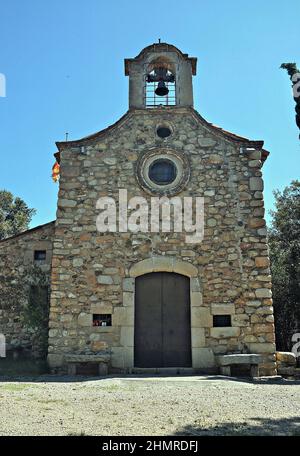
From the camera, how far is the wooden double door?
9.86 m

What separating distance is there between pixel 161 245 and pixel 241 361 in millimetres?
3164

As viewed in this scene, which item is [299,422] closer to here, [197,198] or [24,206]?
[197,198]

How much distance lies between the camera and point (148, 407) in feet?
17.8

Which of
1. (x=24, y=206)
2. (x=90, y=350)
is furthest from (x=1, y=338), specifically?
(x=24, y=206)

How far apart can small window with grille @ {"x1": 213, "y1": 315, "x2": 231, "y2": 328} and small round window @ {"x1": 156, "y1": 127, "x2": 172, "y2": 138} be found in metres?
4.73

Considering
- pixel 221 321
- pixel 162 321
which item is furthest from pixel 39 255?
pixel 221 321

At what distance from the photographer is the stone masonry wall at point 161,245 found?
32.3ft

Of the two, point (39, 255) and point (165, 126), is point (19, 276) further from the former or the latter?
point (165, 126)

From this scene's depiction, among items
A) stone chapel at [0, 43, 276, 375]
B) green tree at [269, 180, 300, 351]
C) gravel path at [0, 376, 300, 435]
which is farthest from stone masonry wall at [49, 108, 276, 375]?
green tree at [269, 180, 300, 351]

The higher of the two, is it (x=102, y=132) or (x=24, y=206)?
(x=24, y=206)

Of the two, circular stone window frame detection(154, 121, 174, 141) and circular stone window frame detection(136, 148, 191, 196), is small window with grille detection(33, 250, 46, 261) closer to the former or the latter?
circular stone window frame detection(136, 148, 191, 196)

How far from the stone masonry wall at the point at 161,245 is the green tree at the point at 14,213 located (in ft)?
65.2

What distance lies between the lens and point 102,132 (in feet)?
37.0
